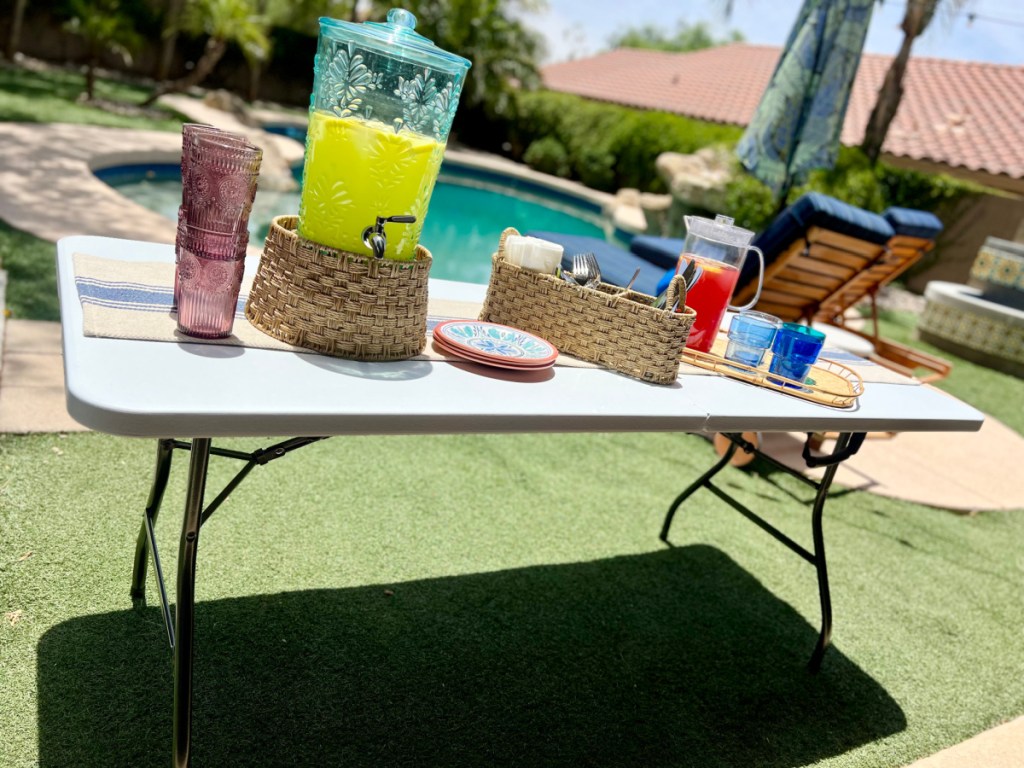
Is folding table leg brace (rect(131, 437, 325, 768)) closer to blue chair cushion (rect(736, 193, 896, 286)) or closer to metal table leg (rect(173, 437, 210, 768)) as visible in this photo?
metal table leg (rect(173, 437, 210, 768))

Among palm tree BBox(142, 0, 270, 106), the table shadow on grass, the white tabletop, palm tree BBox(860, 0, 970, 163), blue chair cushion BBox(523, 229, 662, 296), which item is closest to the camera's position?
the white tabletop

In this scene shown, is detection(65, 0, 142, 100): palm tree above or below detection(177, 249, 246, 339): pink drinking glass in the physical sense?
above

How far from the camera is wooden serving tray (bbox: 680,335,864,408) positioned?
1.96 metres

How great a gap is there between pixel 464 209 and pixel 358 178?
1075 cm

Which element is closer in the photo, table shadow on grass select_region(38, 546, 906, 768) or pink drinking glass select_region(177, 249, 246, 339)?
pink drinking glass select_region(177, 249, 246, 339)

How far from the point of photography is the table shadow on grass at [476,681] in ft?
5.65

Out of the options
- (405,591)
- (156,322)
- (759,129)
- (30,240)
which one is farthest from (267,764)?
(759,129)

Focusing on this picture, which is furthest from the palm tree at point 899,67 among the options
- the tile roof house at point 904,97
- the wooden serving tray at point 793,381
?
the wooden serving tray at point 793,381

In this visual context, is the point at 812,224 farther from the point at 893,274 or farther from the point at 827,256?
the point at 893,274

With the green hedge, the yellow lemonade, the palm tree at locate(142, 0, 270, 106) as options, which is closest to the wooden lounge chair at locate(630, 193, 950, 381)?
the yellow lemonade

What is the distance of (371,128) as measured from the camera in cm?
141

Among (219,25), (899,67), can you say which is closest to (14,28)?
(219,25)

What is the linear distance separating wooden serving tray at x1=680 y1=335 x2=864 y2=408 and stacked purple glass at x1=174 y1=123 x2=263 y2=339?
1039 mm

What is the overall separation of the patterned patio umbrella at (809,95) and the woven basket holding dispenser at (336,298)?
15.5 feet
